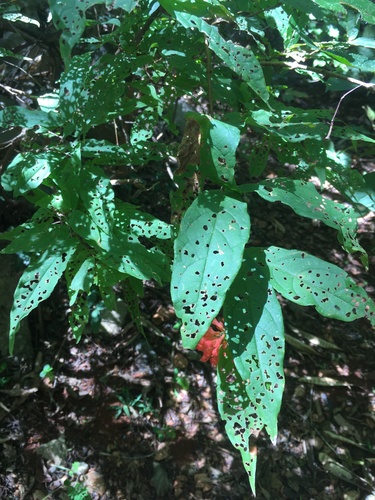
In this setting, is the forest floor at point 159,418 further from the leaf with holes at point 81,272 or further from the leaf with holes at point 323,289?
the leaf with holes at point 323,289

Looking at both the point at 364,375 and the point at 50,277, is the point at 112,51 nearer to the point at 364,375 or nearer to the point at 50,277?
the point at 50,277

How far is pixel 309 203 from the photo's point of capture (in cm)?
114

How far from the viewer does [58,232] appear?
1305 mm

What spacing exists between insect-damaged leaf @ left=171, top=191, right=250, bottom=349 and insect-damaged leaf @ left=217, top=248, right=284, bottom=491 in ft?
0.36

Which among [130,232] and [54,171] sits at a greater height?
[54,171]

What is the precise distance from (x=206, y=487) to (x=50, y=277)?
1856mm

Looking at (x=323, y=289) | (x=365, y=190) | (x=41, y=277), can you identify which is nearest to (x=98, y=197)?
A: (x=41, y=277)

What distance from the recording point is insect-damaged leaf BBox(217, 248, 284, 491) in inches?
37.8

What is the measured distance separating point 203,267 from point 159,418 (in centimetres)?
211

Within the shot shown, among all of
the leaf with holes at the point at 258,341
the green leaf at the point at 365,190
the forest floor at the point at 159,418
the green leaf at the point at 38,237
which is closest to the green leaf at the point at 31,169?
the green leaf at the point at 38,237

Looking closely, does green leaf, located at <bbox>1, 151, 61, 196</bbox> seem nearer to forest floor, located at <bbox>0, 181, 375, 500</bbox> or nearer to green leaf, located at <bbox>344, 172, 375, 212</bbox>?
green leaf, located at <bbox>344, 172, 375, 212</bbox>

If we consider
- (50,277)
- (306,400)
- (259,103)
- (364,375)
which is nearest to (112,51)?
(259,103)

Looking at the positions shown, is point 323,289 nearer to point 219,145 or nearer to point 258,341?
point 258,341

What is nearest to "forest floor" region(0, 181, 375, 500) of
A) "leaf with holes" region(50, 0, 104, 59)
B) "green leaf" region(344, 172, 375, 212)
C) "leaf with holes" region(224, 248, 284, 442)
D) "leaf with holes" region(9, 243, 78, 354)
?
"green leaf" region(344, 172, 375, 212)
